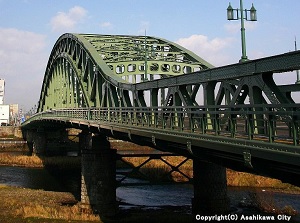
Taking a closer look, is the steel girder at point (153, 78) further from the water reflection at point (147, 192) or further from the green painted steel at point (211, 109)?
the water reflection at point (147, 192)

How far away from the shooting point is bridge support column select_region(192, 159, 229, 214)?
26.7m

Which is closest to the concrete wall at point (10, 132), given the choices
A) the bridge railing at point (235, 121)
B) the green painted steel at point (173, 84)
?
the green painted steel at point (173, 84)

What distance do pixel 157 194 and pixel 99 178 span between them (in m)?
8.20

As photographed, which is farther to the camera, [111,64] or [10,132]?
[10,132]

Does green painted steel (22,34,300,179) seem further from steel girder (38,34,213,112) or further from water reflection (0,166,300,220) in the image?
water reflection (0,166,300,220)

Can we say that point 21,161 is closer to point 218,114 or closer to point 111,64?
point 111,64

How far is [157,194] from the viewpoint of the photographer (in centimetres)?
3506

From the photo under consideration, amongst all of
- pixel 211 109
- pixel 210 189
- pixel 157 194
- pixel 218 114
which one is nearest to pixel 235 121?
pixel 218 114

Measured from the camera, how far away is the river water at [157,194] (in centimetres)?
2982

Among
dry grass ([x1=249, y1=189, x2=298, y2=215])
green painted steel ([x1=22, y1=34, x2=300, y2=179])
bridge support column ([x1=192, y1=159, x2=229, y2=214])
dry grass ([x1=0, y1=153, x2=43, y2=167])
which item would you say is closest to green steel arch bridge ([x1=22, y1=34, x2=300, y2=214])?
green painted steel ([x1=22, y1=34, x2=300, y2=179])

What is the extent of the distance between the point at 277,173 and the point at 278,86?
9.00ft

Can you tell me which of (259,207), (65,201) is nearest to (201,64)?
(259,207)

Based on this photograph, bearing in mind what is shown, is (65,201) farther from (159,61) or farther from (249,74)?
(249,74)

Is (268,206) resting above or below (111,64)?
below
